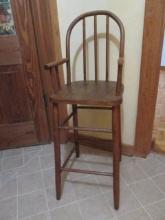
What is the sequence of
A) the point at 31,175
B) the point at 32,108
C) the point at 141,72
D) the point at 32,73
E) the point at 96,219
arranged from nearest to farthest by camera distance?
the point at 96,219 → the point at 141,72 → the point at 31,175 → the point at 32,73 → the point at 32,108

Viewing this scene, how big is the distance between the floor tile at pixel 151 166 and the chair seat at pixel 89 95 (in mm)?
641

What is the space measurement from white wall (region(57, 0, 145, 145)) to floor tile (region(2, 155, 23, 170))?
2.46ft

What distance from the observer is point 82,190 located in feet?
4.17

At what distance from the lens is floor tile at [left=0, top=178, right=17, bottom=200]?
128 centimetres

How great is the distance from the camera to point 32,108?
163 cm

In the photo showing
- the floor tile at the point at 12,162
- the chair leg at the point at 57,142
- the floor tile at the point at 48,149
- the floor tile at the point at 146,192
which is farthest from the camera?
the floor tile at the point at 48,149

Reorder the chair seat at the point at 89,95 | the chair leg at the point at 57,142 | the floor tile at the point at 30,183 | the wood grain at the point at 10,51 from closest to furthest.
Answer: the chair seat at the point at 89,95 → the chair leg at the point at 57,142 → the floor tile at the point at 30,183 → the wood grain at the point at 10,51

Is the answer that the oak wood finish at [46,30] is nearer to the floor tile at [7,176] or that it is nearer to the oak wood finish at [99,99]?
the oak wood finish at [99,99]

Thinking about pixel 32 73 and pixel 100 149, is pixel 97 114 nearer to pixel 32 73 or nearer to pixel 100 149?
pixel 100 149

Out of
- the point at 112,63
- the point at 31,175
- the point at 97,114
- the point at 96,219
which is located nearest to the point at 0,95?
the point at 31,175

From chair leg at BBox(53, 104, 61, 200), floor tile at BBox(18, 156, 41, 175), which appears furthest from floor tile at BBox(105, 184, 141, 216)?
floor tile at BBox(18, 156, 41, 175)

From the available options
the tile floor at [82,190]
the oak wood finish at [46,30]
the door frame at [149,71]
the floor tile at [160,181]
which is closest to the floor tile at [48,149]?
the tile floor at [82,190]

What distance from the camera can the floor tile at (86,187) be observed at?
124 centimetres

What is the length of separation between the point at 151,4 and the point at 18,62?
0.95 metres
